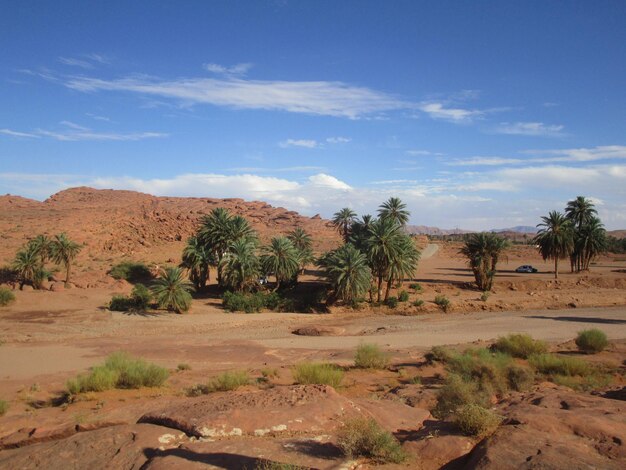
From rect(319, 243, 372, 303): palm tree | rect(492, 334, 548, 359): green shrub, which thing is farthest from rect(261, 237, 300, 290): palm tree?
rect(492, 334, 548, 359): green shrub

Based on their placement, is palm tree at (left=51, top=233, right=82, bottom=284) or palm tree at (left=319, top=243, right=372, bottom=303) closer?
palm tree at (left=319, top=243, right=372, bottom=303)

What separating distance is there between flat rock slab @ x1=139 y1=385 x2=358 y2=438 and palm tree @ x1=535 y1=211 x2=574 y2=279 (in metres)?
49.9

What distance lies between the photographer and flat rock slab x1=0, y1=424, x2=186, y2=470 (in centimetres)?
780

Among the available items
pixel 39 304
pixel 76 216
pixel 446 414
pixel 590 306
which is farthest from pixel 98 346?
pixel 76 216

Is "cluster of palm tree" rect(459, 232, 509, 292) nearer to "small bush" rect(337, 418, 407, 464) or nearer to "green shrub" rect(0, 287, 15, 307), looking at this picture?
"green shrub" rect(0, 287, 15, 307)

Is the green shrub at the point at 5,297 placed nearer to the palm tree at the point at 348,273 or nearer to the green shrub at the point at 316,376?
the palm tree at the point at 348,273

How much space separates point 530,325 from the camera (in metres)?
32.7

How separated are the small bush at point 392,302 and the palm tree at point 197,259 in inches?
652

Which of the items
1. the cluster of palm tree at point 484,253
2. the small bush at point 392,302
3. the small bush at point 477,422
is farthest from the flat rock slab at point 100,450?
the cluster of palm tree at point 484,253

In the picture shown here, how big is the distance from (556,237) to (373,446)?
172 ft

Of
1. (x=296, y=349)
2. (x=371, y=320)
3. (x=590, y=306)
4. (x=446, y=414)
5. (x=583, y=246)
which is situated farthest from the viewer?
(x=583, y=246)

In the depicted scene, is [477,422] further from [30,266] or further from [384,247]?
[30,266]

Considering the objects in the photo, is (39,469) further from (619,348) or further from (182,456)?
(619,348)

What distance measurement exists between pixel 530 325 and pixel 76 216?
71669mm
